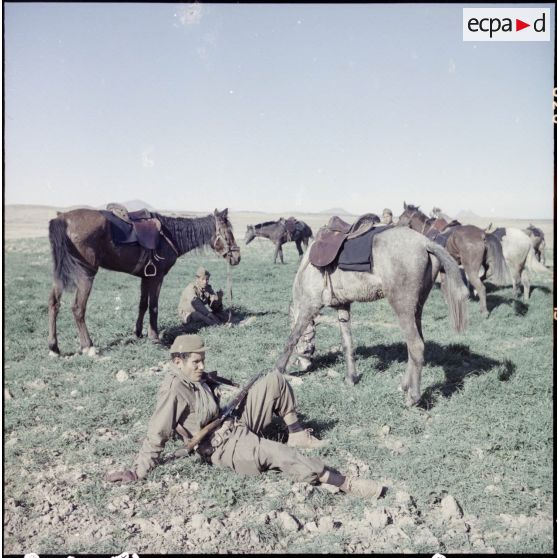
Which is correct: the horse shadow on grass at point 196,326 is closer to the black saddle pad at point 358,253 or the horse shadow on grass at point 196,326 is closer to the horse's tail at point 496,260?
the black saddle pad at point 358,253

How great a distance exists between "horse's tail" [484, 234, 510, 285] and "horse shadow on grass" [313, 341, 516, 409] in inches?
164

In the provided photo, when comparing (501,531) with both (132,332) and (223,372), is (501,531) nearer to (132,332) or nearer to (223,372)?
(223,372)

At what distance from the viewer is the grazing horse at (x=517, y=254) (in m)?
12.7

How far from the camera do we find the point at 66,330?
28.2 feet

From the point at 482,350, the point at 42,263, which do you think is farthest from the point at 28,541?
the point at 42,263

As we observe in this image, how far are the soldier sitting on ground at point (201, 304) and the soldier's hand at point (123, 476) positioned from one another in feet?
16.3

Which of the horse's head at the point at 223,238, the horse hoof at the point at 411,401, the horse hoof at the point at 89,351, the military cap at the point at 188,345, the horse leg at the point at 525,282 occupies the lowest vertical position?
the horse hoof at the point at 411,401

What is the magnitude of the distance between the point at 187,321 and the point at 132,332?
3.12 ft

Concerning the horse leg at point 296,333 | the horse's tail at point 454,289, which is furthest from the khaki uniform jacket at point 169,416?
the horse's tail at point 454,289

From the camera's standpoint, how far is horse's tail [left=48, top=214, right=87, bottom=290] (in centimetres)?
719

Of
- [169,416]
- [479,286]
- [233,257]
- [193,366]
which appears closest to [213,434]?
[169,416]

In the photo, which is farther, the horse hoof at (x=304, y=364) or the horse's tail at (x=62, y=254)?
the horse's tail at (x=62, y=254)

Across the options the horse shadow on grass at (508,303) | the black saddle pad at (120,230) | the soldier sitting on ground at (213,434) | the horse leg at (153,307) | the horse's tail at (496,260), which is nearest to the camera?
the soldier sitting on ground at (213,434)

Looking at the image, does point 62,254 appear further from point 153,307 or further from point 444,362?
point 444,362
